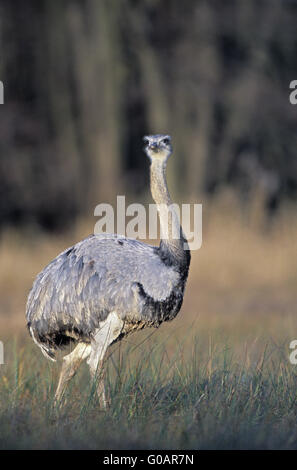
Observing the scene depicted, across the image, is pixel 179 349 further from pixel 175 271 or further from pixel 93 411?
pixel 93 411

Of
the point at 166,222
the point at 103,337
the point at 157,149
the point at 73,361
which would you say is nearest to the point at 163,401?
the point at 103,337

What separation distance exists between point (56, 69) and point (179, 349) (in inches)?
473

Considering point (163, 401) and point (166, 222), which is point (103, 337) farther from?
point (166, 222)

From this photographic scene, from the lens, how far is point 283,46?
1669 cm

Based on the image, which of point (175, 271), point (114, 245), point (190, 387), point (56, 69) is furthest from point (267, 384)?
point (56, 69)

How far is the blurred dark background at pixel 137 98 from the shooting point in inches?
648

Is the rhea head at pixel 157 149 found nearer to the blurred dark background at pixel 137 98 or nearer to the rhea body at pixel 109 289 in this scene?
the rhea body at pixel 109 289

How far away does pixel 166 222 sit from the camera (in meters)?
6.29

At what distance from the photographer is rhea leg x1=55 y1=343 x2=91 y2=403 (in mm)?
6345

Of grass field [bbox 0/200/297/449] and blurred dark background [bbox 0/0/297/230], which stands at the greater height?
blurred dark background [bbox 0/0/297/230]

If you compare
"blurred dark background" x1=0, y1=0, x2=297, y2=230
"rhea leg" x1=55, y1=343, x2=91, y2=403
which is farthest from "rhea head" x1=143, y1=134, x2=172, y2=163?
"blurred dark background" x1=0, y1=0, x2=297, y2=230

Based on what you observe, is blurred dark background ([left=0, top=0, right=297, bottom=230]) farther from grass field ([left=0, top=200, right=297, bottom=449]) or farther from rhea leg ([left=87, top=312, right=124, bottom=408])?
rhea leg ([left=87, top=312, right=124, bottom=408])

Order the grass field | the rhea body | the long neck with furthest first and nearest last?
the long neck → the rhea body → the grass field

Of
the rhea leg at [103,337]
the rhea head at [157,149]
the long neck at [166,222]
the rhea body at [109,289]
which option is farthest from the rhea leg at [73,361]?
the rhea head at [157,149]
